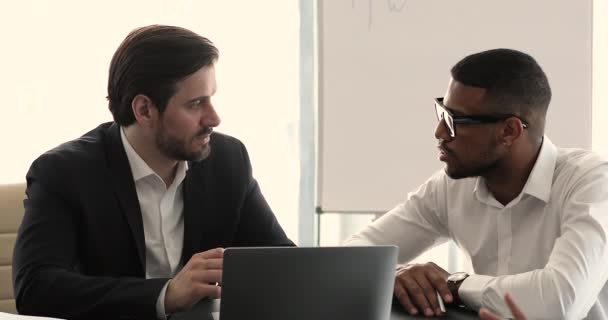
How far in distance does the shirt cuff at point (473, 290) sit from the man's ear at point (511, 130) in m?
0.41

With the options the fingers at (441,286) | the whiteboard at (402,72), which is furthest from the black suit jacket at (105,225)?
the whiteboard at (402,72)

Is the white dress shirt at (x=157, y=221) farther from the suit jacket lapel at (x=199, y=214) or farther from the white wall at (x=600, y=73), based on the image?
the white wall at (x=600, y=73)

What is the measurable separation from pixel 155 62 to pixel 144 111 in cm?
15

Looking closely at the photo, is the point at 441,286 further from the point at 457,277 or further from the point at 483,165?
the point at 483,165

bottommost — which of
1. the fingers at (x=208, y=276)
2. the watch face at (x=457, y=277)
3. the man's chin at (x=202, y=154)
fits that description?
the watch face at (x=457, y=277)

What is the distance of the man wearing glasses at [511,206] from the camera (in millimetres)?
1870

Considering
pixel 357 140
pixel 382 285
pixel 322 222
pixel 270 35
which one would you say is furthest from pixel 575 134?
pixel 382 285

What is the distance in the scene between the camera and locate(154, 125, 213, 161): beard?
2256mm

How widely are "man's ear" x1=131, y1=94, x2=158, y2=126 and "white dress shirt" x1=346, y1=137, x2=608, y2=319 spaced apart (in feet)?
2.20

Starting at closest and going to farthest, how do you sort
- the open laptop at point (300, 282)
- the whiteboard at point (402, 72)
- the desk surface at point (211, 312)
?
the open laptop at point (300, 282) < the desk surface at point (211, 312) < the whiteboard at point (402, 72)

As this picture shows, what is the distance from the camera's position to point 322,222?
374 cm

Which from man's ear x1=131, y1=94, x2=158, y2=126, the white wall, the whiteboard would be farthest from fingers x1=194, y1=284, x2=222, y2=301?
the white wall

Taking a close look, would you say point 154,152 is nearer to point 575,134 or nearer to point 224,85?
point 224,85

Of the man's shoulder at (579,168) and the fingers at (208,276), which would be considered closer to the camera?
the fingers at (208,276)
